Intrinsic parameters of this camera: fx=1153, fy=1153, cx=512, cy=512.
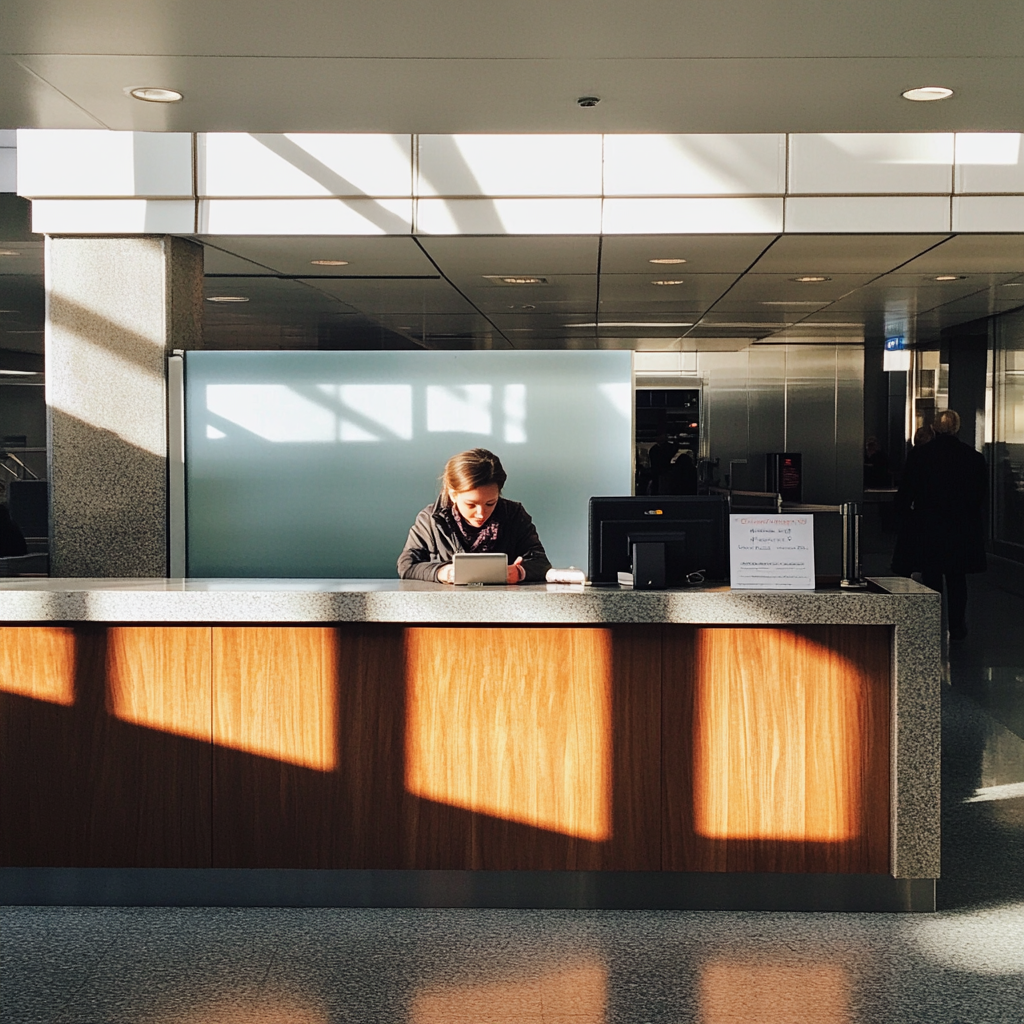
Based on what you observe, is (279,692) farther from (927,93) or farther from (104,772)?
(927,93)

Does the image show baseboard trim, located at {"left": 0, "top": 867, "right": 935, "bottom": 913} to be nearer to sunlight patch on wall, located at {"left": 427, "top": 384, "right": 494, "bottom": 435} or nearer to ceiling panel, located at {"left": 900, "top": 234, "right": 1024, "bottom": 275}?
sunlight patch on wall, located at {"left": 427, "top": 384, "right": 494, "bottom": 435}

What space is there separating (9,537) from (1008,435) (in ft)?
34.8

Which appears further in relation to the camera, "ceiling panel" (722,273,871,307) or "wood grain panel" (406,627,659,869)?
"ceiling panel" (722,273,871,307)

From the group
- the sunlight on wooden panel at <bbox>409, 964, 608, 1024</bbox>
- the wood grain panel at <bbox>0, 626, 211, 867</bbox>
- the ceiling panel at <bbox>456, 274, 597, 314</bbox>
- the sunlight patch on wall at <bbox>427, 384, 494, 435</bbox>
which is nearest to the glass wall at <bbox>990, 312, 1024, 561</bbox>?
the ceiling panel at <bbox>456, 274, 597, 314</bbox>

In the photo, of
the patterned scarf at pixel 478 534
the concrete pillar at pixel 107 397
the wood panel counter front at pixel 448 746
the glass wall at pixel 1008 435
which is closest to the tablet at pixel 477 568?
the wood panel counter front at pixel 448 746

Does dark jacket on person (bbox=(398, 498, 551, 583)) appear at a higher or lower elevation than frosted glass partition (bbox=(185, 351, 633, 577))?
lower

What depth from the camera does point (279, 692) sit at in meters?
4.45

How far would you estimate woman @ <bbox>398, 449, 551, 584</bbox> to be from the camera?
5.30 meters

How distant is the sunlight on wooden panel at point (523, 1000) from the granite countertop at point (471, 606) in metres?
1.25

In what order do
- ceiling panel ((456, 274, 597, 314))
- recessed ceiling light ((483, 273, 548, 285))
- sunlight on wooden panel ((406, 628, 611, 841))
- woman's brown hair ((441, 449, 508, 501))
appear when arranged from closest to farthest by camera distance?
sunlight on wooden panel ((406, 628, 611, 841)) → woman's brown hair ((441, 449, 508, 501)) → recessed ceiling light ((483, 273, 548, 285)) → ceiling panel ((456, 274, 597, 314))

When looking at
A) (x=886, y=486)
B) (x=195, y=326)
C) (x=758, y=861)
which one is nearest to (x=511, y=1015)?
(x=758, y=861)

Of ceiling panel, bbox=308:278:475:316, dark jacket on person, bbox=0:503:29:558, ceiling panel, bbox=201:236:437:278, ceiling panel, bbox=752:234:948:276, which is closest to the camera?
dark jacket on person, bbox=0:503:29:558

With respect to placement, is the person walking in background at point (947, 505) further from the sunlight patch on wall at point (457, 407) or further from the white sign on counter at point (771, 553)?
the white sign on counter at point (771, 553)

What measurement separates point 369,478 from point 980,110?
3.74 metres
